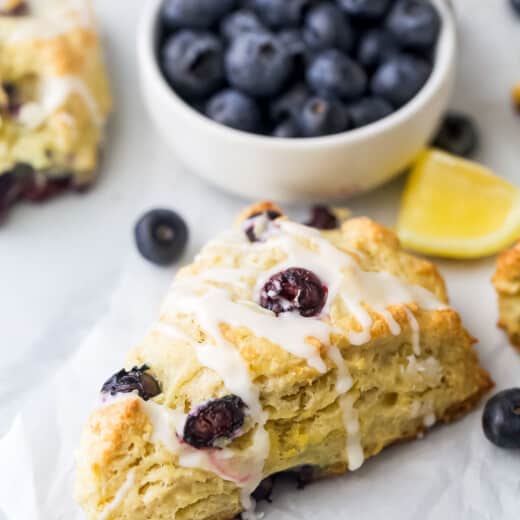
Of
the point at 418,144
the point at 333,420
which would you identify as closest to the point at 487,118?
the point at 418,144

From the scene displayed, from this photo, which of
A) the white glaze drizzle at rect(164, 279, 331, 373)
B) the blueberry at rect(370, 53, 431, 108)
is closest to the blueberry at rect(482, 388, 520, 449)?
the white glaze drizzle at rect(164, 279, 331, 373)

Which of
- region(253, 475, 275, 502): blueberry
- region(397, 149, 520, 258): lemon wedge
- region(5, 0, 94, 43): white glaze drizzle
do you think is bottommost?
region(253, 475, 275, 502): blueberry

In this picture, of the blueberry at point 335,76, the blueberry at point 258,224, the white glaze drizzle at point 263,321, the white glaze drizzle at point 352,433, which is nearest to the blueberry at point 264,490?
the white glaze drizzle at point 352,433

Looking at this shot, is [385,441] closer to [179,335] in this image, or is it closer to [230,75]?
[179,335]

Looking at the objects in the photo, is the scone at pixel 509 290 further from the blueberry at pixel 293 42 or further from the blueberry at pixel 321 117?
the blueberry at pixel 293 42

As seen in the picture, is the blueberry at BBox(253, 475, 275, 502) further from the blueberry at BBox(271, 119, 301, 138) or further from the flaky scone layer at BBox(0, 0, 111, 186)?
the flaky scone layer at BBox(0, 0, 111, 186)

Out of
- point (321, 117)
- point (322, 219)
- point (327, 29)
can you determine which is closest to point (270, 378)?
point (322, 219)

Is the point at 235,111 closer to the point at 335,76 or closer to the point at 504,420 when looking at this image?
the point at 335,76
